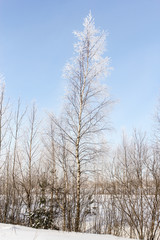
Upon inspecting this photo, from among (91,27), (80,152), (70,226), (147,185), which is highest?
(91,27)

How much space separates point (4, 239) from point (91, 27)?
7210 millimetres

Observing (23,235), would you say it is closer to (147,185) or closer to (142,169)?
(147,185)

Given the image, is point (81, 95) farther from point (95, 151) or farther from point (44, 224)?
point (44, 224)

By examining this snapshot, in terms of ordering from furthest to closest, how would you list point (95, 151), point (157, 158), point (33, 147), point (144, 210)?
point (33, 147) < point (95, 151) < point (144, 210) < point (157, 158)

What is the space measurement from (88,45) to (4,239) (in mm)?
6575

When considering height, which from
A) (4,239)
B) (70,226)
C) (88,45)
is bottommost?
(70,226)

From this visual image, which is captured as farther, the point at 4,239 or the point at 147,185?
the point at 147,185

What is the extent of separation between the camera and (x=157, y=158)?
3264 millimetres

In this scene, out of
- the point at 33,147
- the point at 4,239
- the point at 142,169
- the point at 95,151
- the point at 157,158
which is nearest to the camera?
the point at 4,239

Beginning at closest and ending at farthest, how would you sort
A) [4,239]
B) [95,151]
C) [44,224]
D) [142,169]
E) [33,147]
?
[4,239] → [142,169] → [95,151] → [44,224] → [33,147]

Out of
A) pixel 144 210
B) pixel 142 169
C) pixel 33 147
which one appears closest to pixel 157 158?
pixel 142 169

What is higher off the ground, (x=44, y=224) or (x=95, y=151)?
(x=95, y=151)

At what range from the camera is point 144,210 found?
3512 millimetres

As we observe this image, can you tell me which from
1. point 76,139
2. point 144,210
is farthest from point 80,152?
point 144,210
